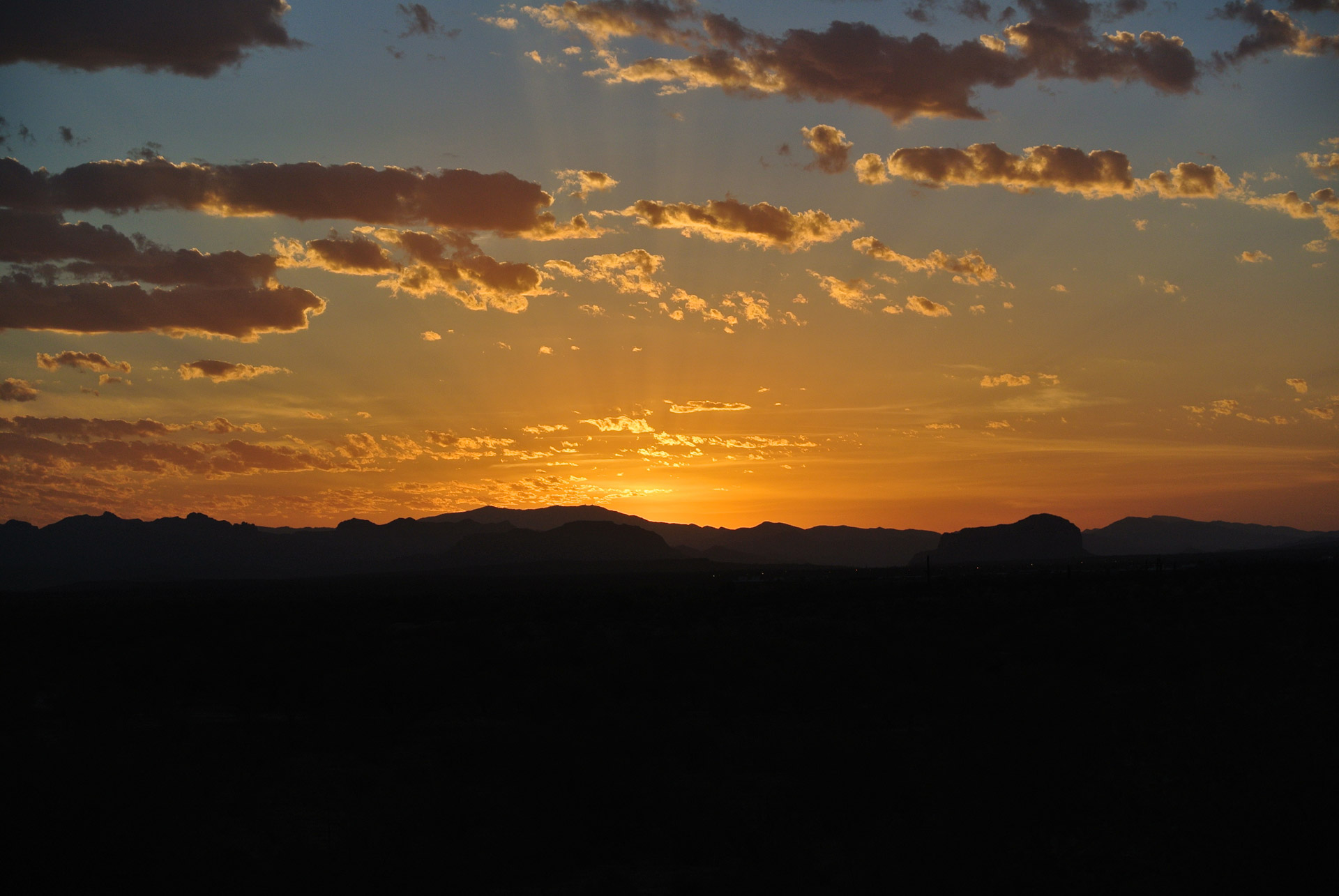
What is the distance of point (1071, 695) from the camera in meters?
17.0

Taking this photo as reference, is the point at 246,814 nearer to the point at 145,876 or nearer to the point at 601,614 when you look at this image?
the point at 145,876

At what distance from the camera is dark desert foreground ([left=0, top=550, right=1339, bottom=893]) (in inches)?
393

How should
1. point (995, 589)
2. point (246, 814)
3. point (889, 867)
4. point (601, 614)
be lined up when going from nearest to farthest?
1. point (889, 867)
2. point (246, 814)
3. point (601, 614)
4. point (995, 589)

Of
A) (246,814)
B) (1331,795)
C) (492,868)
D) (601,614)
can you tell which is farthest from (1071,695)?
(601,614)

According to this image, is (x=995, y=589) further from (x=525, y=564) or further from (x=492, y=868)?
(x=525, y=564)

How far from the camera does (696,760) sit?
15.0 metres

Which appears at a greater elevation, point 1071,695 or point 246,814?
point 1071,695

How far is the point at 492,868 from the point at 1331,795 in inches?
368

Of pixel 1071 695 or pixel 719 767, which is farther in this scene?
pixel 1071 695

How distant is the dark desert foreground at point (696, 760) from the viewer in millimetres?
9992

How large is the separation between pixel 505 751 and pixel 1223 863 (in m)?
10.1

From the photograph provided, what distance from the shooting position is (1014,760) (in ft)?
43.9

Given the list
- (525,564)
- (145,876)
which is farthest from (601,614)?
(525,564)

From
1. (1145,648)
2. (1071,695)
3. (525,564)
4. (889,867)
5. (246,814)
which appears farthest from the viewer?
(525,564)
